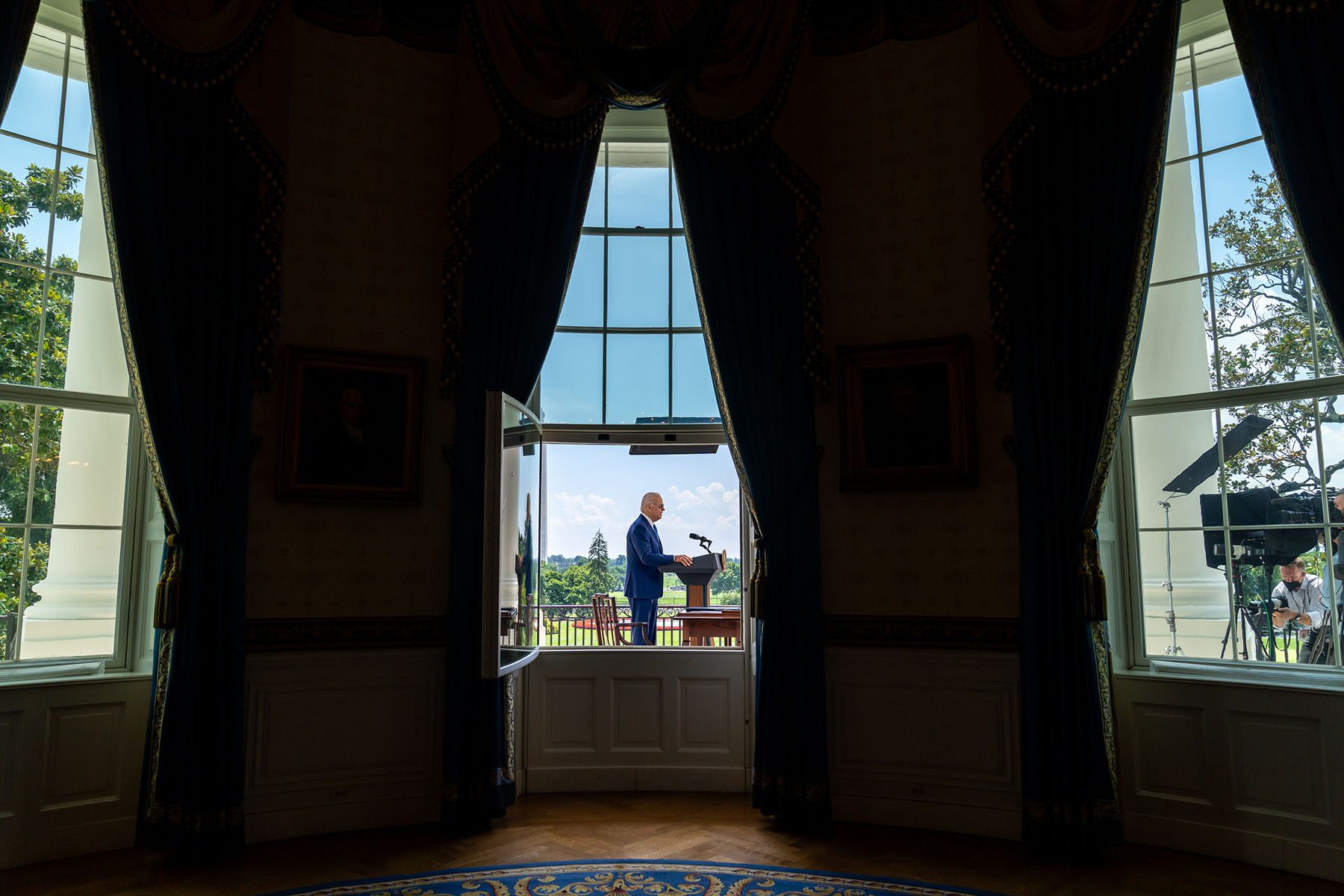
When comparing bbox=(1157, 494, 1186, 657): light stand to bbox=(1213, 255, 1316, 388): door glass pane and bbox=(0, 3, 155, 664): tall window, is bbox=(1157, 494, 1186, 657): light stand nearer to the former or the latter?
bbox=(1213, 255, 1316, 388): door glass pane

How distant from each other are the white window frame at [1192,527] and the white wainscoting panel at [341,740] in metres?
3.37

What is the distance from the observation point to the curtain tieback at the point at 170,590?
4051 millimetres

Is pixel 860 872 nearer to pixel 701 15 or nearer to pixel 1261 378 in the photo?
pixel 1261 378

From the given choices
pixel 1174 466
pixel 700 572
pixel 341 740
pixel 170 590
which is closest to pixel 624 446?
pixel 700 572

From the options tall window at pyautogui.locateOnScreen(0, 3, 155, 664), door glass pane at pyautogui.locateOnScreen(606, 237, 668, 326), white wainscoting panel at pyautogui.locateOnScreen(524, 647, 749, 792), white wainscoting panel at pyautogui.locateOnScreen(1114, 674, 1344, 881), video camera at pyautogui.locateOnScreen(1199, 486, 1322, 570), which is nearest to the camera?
white wainscoting panel at pyautogui.locateOnScreen(1114, 674, 1344, 881)

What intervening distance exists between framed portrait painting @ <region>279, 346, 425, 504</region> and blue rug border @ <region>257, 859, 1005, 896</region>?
1738mm

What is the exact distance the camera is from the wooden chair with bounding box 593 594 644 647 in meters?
5.24

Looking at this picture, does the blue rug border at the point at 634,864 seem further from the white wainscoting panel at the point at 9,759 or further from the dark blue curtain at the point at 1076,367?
the white wainscoting panel at the point at 9,759

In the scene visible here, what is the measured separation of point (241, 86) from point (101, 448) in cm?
185

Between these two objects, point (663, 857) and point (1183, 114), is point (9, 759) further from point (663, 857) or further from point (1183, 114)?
point (1183, 114)

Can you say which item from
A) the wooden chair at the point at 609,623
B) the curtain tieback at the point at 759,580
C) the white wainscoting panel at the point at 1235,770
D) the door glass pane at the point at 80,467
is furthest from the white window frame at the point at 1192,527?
the door glass pane at the point at 80,467

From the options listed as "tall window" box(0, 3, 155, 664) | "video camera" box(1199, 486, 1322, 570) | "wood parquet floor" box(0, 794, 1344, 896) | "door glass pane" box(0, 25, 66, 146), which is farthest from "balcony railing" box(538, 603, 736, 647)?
"door glass pane" box(0, 25, 66, 146)

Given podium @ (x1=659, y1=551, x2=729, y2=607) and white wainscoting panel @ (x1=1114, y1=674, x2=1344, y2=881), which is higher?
podium @ (x1=659, y1=551, x2=729, y2=607)

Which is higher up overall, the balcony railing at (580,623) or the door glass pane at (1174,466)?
the door glass pane at (1174,466)
